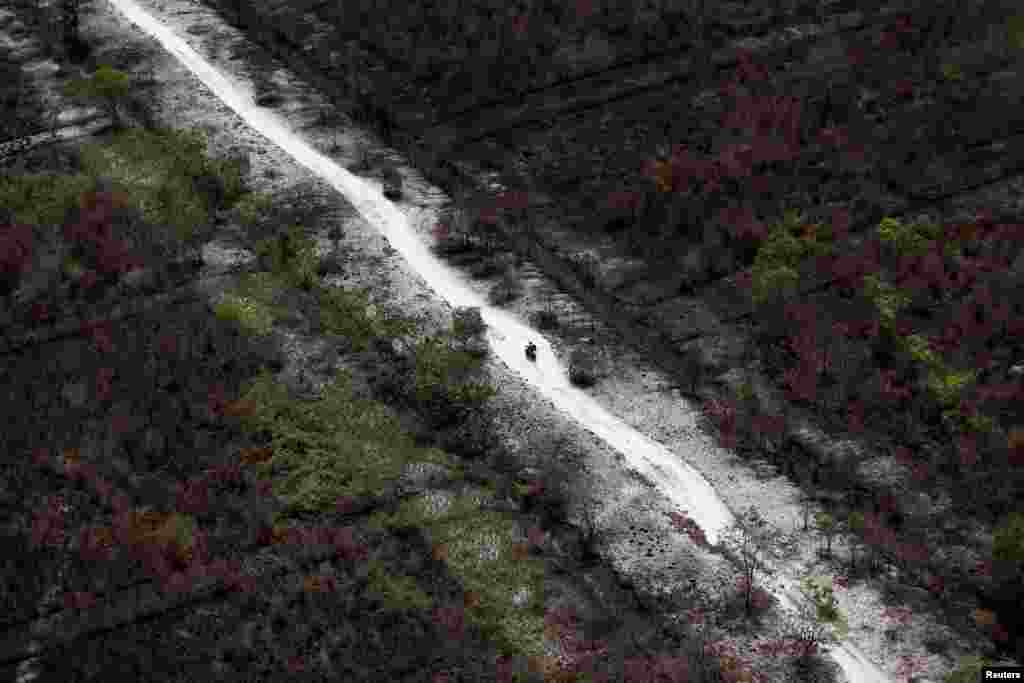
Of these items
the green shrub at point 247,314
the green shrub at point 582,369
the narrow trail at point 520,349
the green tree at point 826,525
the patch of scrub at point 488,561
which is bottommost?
the green shrub at point 247,314

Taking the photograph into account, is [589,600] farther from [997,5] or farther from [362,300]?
[997,5]

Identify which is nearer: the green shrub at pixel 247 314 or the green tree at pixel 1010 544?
the green tree at pixel 1010 544

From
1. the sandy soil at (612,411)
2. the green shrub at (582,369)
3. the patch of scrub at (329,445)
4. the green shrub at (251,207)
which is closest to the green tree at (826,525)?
the sandy soil at (612,411)

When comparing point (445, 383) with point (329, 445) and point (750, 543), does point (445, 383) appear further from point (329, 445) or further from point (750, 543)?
point (750, 543)

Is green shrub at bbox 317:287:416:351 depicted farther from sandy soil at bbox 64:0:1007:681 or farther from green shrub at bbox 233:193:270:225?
green shrub at bbox 233:193:270:225

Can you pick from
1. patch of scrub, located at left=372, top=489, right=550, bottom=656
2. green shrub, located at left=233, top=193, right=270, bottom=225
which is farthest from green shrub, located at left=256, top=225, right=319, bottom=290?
patch of scrub, located at left=372, top=489, right=550, bottom=656

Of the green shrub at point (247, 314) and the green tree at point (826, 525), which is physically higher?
the green tree at point (826, 525)

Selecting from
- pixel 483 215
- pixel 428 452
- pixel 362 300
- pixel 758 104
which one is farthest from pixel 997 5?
pixel 428 452

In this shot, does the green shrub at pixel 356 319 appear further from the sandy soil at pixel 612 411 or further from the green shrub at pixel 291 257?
the green shrub at pixel 291 257
